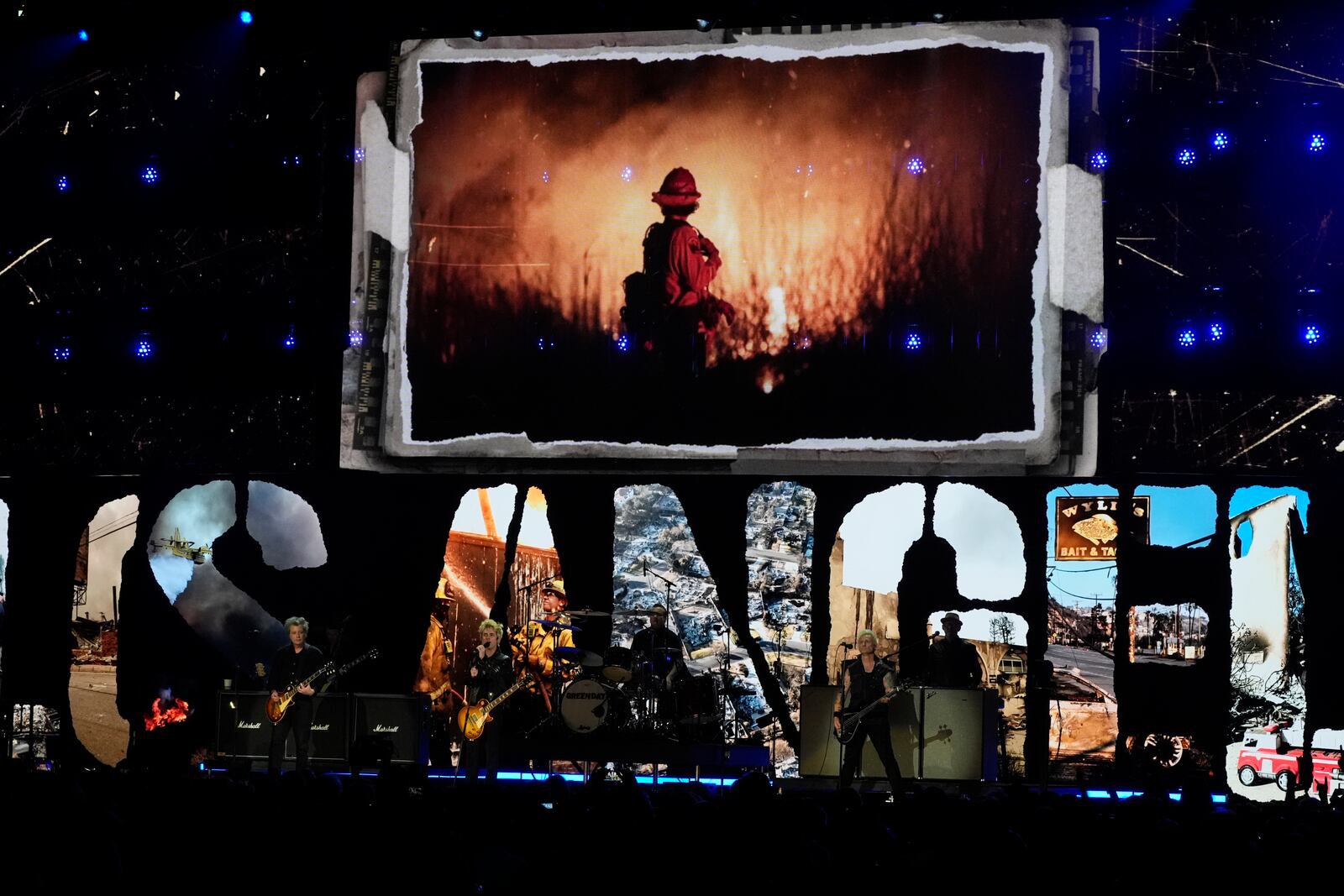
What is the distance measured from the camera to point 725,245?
11547 millimetres

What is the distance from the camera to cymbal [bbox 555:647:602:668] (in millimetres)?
10633

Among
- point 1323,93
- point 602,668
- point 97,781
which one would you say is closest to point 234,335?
point 602,668

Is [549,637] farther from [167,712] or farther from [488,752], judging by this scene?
[167,712]

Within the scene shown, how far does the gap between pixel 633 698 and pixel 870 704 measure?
172cm

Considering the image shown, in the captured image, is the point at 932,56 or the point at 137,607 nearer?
the point at 932,56

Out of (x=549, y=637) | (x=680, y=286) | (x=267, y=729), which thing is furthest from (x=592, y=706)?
(x=680, y=286)

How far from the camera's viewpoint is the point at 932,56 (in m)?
11.4

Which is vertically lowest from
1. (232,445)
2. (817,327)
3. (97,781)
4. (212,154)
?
(97,781)

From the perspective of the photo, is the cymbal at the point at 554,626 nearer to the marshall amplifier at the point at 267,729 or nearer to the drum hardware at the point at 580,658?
the drum hardware at the point at 580,658

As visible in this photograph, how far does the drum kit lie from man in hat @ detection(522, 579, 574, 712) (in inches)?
7.2

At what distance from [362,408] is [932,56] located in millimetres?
5136

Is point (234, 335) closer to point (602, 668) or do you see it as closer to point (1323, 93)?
point (602, 668)

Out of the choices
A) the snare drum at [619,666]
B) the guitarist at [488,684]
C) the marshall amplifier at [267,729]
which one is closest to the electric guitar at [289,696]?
the marshall amplifier at [267,729]

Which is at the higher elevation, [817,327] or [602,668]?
[817,327]
